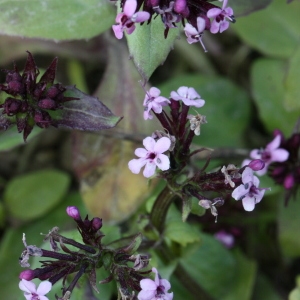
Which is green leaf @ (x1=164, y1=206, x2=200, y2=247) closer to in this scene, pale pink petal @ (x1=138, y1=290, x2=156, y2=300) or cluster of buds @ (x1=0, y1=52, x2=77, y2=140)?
pale pink petal @ (x1=138, y1=290, x2=156, y2=300)

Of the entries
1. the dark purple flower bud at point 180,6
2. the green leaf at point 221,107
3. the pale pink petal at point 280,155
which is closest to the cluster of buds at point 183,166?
the dark purple flower bud at point 180,6

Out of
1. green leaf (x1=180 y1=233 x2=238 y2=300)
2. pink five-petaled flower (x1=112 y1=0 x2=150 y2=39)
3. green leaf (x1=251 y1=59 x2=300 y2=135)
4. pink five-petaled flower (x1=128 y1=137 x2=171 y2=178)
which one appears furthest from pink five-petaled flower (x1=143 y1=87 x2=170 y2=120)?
green leaf (x1=251 y1=59 x2=300 y2=135)

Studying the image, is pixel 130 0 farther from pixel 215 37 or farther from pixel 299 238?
pixel 215 37

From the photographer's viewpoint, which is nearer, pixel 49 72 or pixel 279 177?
pixel 49 72

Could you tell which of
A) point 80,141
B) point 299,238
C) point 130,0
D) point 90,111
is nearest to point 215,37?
point 80,141

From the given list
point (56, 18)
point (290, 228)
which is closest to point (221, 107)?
point (290, 228)

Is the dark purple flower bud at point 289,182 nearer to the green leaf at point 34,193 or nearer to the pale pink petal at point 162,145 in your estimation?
the pale pink petal at point 162,145

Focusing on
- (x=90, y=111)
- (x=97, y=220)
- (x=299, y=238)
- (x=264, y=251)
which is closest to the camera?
(x=97, y=220)
